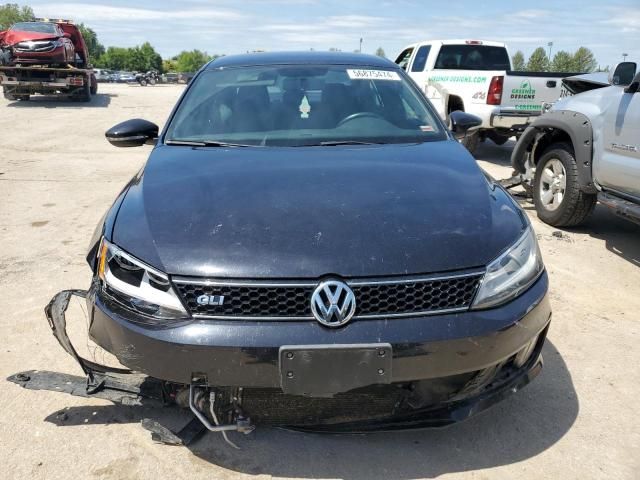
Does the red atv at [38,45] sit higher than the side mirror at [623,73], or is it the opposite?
the side mirror at [623,73]

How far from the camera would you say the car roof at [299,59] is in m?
3.99

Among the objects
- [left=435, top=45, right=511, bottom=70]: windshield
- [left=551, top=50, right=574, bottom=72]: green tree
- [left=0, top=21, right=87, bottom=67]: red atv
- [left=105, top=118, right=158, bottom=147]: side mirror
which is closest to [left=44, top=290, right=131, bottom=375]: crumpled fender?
[left=105, top=118, right=158, bottom=147]: side mirror

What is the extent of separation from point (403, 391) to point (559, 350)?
1559mm

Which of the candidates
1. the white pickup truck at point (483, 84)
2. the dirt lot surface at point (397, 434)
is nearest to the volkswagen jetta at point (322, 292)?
the dirt lot surface at point (397, 434)

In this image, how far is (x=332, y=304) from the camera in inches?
79.9

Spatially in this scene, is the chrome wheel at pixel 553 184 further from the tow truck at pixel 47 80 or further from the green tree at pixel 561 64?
the green tree at pixel 561 64

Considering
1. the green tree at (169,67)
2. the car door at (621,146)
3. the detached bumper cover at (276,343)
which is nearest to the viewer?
the detached bumper cover at (276,343)

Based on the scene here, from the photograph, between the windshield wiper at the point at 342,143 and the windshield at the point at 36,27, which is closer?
the windshield wiper at the point at 342,143

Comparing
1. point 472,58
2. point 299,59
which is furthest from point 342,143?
point 472,58

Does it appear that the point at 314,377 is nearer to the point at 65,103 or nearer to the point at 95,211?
the point at 95,211

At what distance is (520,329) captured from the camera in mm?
2234

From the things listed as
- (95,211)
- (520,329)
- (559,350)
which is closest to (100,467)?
(520,329)

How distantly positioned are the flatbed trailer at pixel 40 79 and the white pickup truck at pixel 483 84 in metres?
11.2

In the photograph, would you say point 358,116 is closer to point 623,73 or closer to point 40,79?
point 623,73
